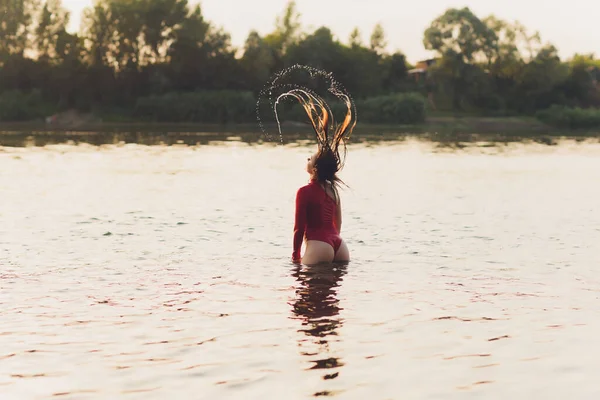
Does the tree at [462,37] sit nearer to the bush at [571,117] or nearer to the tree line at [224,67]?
the tree line at [224,67]

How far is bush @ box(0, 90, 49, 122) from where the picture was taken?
97581 mm

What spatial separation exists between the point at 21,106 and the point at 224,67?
24.7 m

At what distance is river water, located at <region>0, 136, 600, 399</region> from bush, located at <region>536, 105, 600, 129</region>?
83875mm

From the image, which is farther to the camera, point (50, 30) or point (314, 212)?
point (50, 30)

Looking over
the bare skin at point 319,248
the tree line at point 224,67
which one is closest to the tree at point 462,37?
the tree line at point 224,67

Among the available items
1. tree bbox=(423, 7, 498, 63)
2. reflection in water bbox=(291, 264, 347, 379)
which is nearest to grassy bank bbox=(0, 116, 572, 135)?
tree bbox=(423, 7, 498, 63)

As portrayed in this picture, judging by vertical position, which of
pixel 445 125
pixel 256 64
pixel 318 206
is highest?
pixel 256 64

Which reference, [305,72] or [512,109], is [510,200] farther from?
[512,109]

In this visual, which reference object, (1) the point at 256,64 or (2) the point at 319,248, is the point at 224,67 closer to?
(1) the point at 256,64

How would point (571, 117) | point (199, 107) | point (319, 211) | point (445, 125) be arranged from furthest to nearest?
→ point (571, 117), point (445, 125), point (199, 107), point (319, 211)

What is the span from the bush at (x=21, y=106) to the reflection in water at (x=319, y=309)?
90356 mm

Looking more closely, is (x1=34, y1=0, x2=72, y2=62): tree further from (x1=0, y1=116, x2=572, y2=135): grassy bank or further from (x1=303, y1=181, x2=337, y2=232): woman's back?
(x1=303, y1=181, x2=337, y2=232): woman's back

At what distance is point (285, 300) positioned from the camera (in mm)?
10797

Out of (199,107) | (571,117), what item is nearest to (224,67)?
(199,107)
